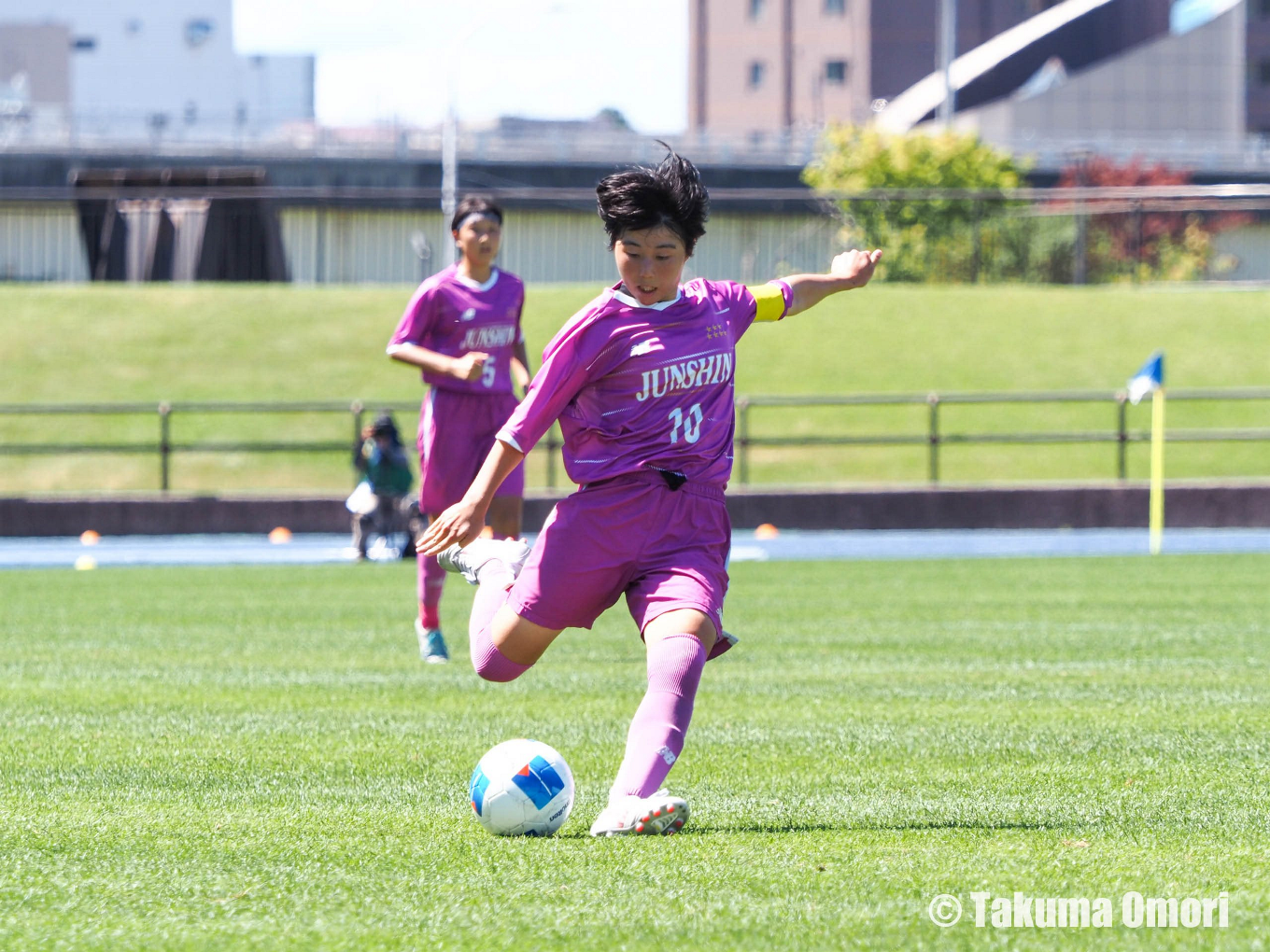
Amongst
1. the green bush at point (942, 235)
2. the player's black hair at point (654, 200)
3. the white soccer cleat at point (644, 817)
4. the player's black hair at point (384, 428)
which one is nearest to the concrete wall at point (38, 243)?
the green bush at point (942, 235)

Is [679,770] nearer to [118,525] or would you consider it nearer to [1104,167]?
[118,525]

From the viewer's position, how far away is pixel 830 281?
5.79 metres

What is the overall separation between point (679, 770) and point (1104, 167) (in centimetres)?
5332

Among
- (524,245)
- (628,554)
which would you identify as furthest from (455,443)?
(524,245)

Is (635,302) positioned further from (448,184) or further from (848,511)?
(448,184)

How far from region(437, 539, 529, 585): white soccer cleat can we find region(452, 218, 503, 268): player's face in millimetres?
3419

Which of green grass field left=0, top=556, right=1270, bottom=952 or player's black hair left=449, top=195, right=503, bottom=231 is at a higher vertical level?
player's black hair left=449, top=195, right=503, bottom=231

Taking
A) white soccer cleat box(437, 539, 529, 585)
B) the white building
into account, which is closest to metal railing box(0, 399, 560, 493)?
white soccer cleat box(437, 539, 529, 585)

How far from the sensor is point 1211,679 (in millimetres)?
8500

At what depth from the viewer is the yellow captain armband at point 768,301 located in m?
5.68

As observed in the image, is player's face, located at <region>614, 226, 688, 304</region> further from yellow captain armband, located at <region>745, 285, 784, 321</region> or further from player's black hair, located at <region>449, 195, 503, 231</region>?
player's black hair, located at <region>449, 195, 503, 231</region>

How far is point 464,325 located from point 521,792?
4.62 m

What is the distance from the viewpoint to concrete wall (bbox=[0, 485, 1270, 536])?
2177 centimetres
